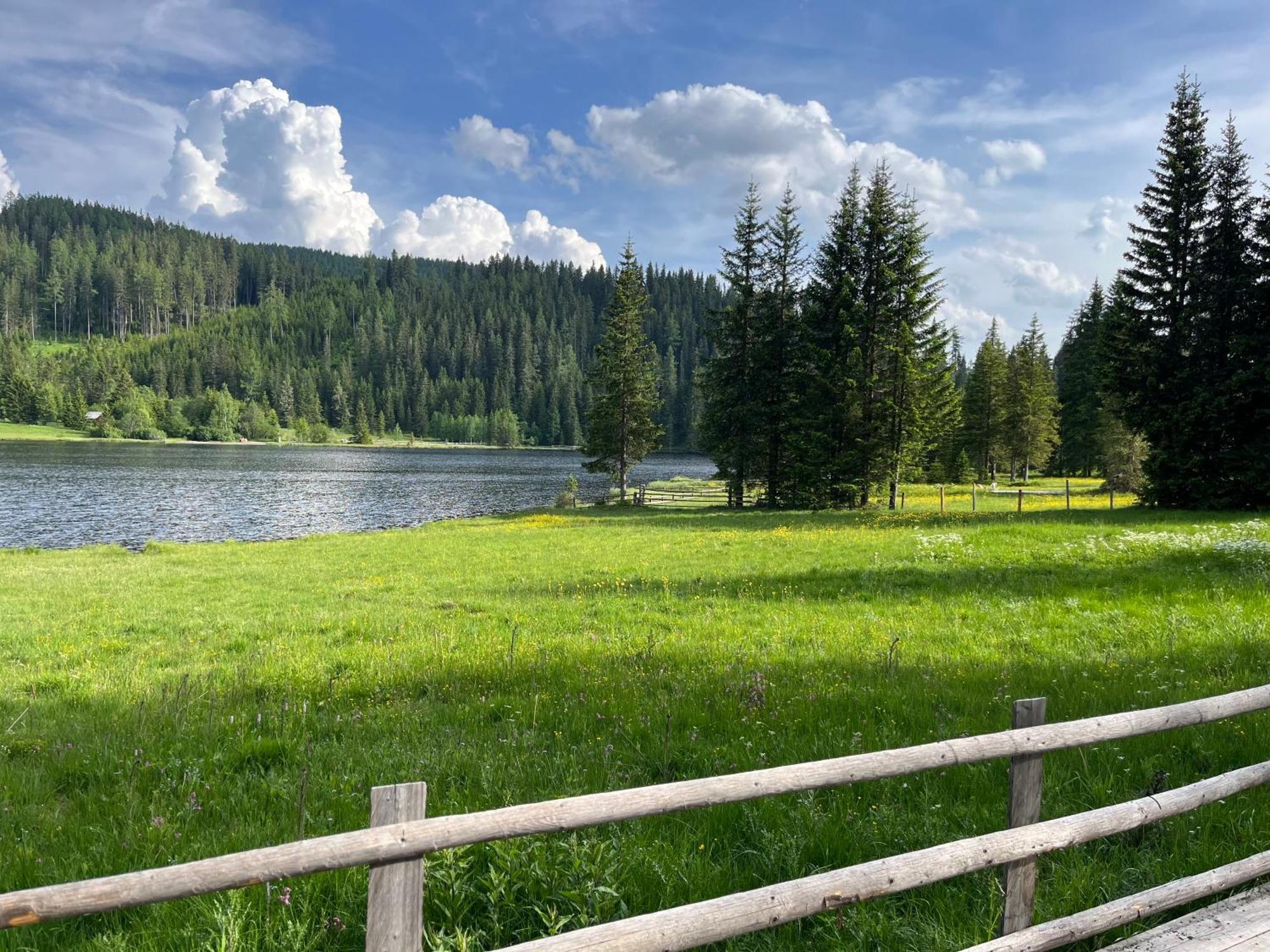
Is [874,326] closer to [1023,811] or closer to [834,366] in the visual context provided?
[834,366]

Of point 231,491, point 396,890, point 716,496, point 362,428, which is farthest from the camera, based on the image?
point 362,428

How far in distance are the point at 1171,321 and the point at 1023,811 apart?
34.4 meters

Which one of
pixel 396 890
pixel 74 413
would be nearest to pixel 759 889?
pixel 396 890

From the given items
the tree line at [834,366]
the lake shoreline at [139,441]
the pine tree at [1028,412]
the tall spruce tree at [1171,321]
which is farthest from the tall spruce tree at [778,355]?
the lake shoreline at [139,441]

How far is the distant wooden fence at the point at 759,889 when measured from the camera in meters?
2.23

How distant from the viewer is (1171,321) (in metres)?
29.8

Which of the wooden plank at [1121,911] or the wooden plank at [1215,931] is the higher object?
the wooden plank at [1121,911]

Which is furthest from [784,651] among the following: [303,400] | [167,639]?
[303,400]

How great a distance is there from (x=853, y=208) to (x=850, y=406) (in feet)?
34.7

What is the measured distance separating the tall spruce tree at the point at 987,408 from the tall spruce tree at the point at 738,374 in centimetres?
3438

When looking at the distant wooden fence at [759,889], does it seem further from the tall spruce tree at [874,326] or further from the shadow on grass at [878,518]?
the tall spruce tree at [874,326]

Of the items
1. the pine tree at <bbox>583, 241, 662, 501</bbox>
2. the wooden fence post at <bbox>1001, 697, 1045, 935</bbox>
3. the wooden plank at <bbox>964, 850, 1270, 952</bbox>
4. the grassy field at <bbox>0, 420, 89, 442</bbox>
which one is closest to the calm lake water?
the pine tree at <bbox>583, 241, 662, 501</bbox>

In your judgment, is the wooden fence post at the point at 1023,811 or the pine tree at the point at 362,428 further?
the pine tree at the point at 362,428

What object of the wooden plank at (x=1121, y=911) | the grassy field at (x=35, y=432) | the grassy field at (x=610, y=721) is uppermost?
the grassy field at (x=35, y=432)
